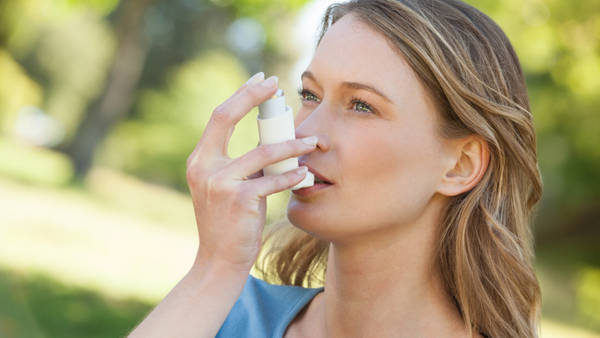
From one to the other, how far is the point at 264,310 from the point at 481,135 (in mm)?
1127

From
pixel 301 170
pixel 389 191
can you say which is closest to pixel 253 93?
pixel 301 170

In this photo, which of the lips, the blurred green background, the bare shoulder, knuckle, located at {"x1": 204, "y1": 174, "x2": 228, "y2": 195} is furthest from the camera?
the blurred green background

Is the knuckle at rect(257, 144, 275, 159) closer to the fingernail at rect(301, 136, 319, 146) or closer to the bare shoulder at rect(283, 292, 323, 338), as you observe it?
the fingernail at rect(301, 136, 319, 146)

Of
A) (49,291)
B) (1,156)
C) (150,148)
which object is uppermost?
(150,148)

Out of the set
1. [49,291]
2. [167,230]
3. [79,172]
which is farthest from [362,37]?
[79,172]

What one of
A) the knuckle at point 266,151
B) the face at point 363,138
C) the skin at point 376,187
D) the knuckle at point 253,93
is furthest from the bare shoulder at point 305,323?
the knuckle at point 253,93

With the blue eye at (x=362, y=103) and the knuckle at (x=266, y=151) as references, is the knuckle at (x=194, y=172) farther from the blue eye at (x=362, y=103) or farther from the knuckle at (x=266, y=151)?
the blue eye at (x=362, y=103)

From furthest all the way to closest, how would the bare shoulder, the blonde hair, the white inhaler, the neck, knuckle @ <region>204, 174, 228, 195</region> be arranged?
the bare shoulder → the neck → the blonde hair → the white inhaler → knuckle @ <region>204, 174, 228, 195</region>

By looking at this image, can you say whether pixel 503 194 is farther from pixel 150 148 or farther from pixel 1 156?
pixel 150 148

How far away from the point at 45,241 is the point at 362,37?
8.46 metres

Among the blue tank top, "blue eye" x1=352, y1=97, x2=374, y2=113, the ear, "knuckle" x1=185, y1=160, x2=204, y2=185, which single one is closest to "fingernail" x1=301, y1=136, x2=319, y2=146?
"blue eye" x1=352, y1=97, x2=374, y2=113

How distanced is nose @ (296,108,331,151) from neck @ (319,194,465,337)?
1.43ft

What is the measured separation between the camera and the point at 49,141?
3092 centimetres

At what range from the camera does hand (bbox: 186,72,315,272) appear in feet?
6.44
